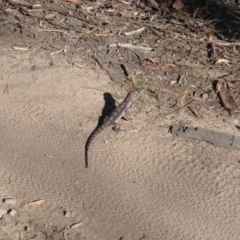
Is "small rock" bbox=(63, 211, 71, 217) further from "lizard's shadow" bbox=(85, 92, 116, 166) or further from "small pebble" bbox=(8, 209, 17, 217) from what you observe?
"lizard's shadow" bbox=(85, 92, 116, 166)

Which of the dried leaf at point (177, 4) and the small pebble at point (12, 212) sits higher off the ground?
the dried leaf at point (177, 4)

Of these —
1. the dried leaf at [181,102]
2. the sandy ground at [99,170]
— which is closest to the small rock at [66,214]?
the sandy ground at [99,170]

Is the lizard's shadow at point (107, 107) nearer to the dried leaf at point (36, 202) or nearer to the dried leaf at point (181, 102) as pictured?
the dried leaf at point (181, 102)

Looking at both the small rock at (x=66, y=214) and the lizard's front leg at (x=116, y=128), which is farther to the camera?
the lizard's front leg at (x=116, y=128)

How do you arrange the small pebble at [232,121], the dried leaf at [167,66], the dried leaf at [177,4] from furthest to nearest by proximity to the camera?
the dried leaf at [177,4], the dried leaf at [167,66], the small pebble at [232,121]

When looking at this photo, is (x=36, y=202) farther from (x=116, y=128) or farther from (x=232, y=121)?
(x=232, y=121)

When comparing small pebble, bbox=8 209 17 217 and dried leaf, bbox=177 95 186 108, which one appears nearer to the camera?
small pebble, bbox=8 209 17 217

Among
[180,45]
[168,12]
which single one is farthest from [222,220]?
[168,12]

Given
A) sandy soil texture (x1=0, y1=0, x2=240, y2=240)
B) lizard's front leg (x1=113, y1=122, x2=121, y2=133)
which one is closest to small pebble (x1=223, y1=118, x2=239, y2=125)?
sandy soil texture (x1=0, y1=0, x2=240, y2=240)

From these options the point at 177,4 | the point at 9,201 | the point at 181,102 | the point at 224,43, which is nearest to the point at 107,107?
the point at 181,102
